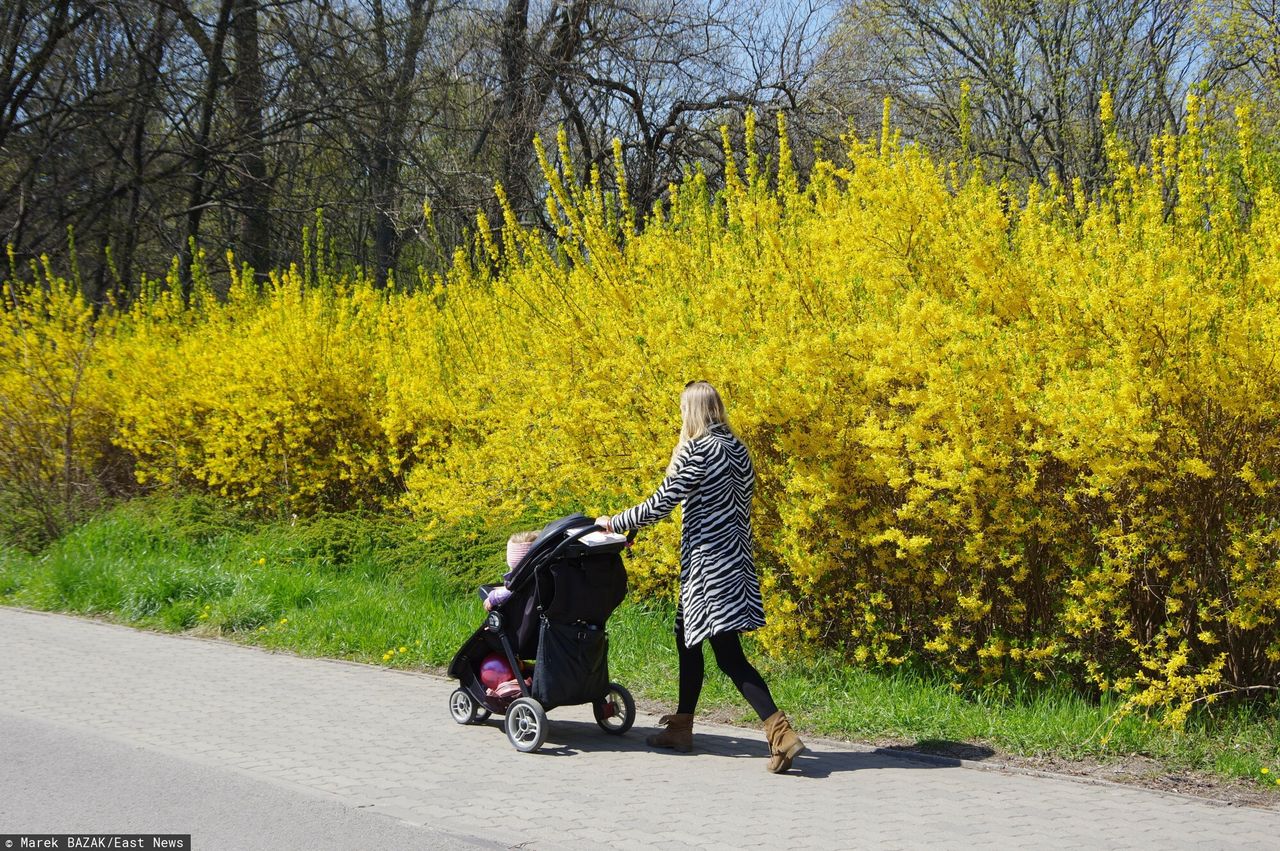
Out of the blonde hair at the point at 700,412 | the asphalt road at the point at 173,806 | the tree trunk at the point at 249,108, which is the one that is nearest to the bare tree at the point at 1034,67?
the tree trunk at the point at 249,108

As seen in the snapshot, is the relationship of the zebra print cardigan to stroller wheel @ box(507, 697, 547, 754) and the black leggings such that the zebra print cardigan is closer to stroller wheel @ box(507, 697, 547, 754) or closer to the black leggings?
the black leggings

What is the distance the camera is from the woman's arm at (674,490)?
5738 millimetres

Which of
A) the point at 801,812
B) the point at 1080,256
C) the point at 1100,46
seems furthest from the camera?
the point at 1100,46

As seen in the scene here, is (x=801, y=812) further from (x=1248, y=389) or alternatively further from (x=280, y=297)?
(x=280, y=297)

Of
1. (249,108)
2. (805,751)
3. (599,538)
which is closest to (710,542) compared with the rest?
(599,538)

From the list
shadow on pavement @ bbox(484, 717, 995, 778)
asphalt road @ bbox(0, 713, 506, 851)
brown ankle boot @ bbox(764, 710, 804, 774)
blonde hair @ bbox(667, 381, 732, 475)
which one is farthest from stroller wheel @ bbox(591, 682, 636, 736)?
asphalt road @ bbox(0, 713, 506, 851)

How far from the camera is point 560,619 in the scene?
6008 mm

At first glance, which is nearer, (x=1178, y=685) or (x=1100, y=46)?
(x=1178, y=685)

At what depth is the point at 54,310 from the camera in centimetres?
1406

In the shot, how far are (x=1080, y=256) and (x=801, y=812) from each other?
3.00 metres

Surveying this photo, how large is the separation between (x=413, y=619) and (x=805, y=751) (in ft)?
12.4

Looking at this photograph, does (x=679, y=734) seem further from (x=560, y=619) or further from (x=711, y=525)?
(x=711, y=525)

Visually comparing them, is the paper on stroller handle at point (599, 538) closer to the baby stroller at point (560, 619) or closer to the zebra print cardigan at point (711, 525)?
the baby stroller at point (560, 619)

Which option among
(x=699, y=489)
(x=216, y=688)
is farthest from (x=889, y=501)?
(x=216, y=688)
